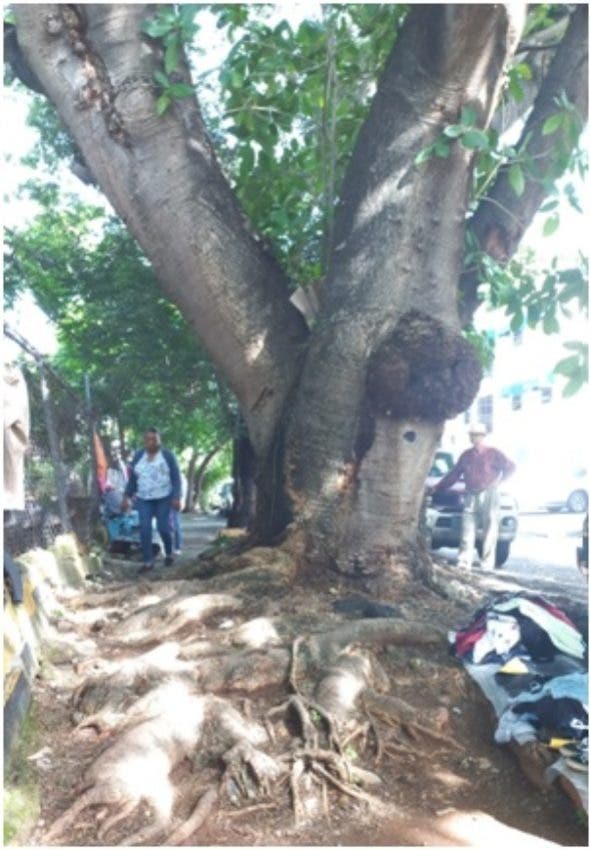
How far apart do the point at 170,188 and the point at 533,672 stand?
3828mm

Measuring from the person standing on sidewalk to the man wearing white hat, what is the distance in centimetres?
280

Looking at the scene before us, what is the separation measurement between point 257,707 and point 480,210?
417 centimetres

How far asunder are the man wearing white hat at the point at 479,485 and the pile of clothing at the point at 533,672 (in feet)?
13.8

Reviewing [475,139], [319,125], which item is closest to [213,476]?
[319,125]

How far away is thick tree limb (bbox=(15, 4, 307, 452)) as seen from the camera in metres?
5.71

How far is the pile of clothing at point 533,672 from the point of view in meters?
3.71

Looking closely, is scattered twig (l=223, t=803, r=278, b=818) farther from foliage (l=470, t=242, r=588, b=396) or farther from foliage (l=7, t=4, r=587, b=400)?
foliage (l=7, t=4, r=587, b=400)

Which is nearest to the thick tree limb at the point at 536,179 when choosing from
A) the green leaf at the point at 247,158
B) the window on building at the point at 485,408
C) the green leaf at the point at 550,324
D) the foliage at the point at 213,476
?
the green leaf at the point at 550,324

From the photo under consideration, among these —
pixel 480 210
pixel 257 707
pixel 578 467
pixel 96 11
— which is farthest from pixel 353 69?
pixel 578 467

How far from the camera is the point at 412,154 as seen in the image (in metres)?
5.80

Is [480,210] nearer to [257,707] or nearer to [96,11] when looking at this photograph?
[96,11]

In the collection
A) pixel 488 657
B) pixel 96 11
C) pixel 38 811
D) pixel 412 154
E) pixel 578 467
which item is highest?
pixel 96 11

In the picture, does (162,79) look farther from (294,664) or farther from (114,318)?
(114,318)

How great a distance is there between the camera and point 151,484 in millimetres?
8734
